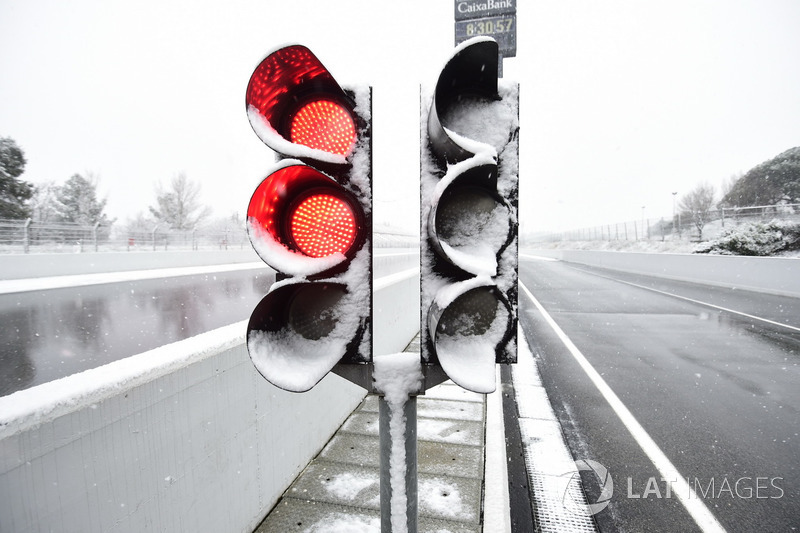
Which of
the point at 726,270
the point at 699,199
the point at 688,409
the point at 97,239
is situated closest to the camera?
the point at 688,409

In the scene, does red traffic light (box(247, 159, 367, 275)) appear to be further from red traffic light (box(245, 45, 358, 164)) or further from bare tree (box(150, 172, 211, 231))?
bare tree (box(150, 172, 211, 231))

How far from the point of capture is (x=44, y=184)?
169 ft

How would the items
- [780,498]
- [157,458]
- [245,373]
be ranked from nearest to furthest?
[157,458] → [245,373] → [780,498]

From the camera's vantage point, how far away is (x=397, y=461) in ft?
4.04

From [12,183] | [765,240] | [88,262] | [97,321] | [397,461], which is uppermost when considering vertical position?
[12,183]

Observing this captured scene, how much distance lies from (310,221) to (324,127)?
11.0 inches

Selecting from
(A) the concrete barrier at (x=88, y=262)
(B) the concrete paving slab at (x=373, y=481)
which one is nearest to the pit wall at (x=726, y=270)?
(B) the concrete paving slab at (x=373, y=481)

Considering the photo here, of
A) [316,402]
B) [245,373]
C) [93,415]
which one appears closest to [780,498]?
[316,402]

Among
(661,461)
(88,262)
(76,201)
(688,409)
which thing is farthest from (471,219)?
(76,201)

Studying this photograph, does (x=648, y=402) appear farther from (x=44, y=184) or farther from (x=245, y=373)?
(x=44, y=184)

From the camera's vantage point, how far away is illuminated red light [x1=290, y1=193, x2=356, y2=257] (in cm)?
118

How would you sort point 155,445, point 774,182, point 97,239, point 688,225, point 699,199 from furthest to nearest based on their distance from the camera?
point 699,199
point 774,182
point 688,225
point 97,239
point 155,445

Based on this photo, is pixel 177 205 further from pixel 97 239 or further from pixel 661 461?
pixel 661 461

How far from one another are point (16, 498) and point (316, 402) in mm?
2357
